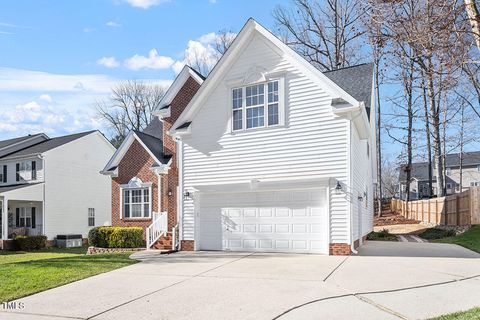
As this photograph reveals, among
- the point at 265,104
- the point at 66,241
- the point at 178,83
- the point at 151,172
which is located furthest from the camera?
the point at 66,241

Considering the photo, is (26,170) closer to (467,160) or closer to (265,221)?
(265,221)

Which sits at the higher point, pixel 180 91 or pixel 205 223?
pixel 180 91

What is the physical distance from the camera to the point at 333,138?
504 inches

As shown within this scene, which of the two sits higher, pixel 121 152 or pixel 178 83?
pixel 178 83

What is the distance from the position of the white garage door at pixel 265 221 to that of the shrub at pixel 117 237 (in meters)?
5.37

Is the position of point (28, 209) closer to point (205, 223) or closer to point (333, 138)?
point (205, 223)

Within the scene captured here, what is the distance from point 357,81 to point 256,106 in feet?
16.2

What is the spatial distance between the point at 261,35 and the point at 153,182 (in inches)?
368

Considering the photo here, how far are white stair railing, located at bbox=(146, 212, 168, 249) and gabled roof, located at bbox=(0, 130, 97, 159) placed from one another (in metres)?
16.8

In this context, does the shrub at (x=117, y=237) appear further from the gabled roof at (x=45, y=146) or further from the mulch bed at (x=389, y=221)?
the mulch bed at (x=389, y=221)

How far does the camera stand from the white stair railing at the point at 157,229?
16.9m

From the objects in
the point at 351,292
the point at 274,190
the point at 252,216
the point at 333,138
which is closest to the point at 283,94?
the point at 333,138

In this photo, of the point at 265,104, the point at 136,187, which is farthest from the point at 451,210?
the point at 136,187

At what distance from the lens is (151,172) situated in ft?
66.7
